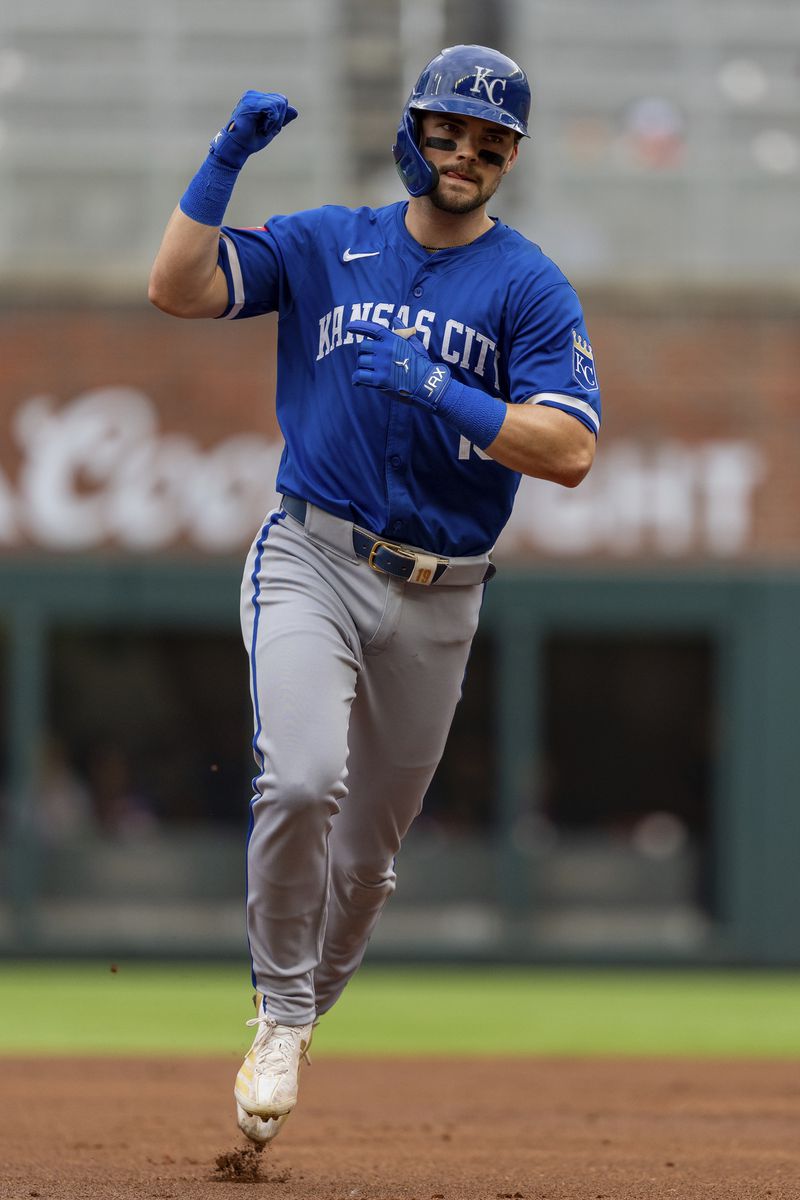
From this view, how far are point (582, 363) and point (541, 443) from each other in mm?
283

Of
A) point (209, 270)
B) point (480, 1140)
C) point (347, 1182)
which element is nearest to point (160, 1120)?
point (480, 1140)

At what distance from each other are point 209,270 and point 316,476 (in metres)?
0.52

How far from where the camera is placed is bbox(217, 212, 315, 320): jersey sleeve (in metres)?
4.54

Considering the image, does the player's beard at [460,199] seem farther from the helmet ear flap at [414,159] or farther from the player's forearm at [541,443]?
the player's forearm at [541,443]

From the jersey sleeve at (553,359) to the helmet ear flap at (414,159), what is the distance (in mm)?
353

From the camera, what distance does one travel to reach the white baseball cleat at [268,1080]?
169 inches

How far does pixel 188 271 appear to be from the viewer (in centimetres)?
441

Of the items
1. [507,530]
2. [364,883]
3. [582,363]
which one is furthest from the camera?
[507,530]

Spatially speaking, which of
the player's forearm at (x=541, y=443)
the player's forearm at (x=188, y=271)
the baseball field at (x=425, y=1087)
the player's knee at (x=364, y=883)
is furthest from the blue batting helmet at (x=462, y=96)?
the baseball field at (x=425, y=1087)

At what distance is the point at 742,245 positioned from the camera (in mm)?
12961

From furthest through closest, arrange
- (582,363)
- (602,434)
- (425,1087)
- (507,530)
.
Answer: (602,434) < (507,530) < (425,1087) < (582,363)

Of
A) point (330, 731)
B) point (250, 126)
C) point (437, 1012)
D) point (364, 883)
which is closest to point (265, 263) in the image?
point (250, 126)

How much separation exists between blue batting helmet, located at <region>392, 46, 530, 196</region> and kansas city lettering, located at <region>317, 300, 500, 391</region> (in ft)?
0.92

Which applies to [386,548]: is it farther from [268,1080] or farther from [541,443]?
[268,1080]
